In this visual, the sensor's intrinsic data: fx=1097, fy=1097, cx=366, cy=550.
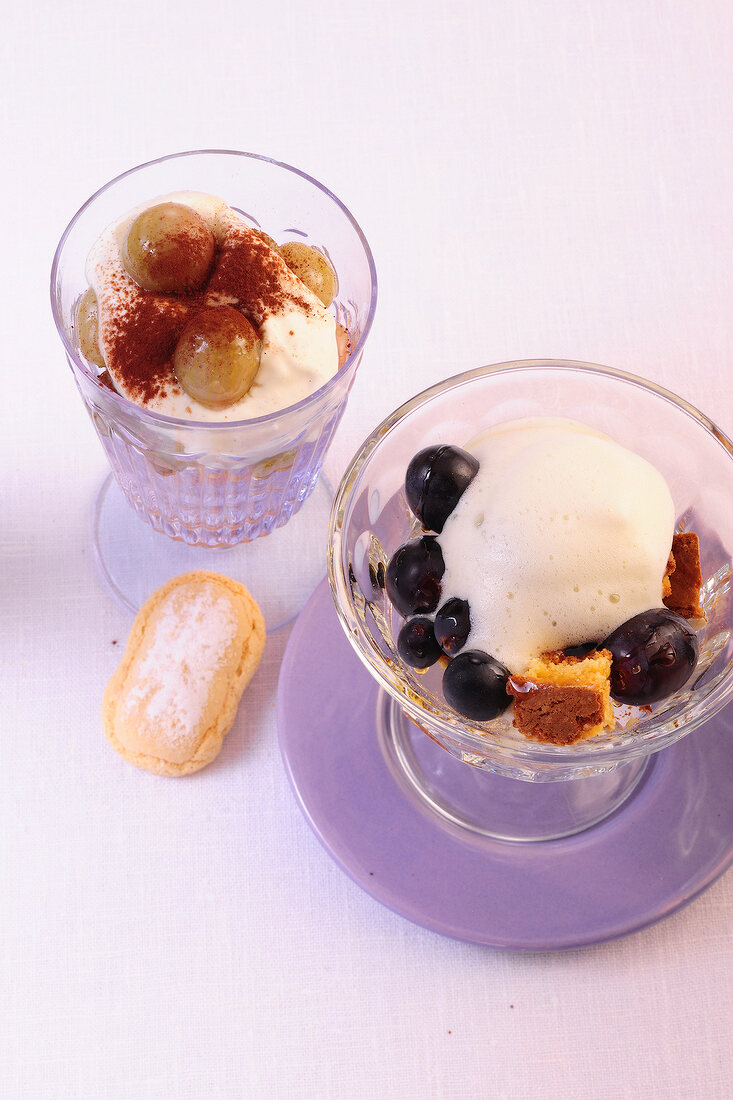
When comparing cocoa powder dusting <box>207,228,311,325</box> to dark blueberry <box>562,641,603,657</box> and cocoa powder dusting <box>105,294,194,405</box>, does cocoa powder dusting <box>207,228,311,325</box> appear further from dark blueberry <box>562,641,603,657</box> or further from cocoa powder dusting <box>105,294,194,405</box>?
dark blueberry <box>562,641,603,657</box>

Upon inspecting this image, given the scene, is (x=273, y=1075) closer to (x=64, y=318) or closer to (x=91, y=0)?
(x=64, y=318)

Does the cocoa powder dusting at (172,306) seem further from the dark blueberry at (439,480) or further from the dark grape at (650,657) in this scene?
the dark grape at (650,657)

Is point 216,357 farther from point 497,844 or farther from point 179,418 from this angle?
point 497,844

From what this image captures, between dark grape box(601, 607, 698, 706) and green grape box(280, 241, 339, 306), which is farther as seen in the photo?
green grape box(280, 241, 339, 306)

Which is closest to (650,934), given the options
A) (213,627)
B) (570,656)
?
(570,656)

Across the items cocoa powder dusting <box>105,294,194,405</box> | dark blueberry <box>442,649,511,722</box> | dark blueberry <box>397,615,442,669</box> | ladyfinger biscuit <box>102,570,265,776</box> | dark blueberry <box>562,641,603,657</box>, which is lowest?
ladyfinger biscuit <box>102,570,265,776</box>

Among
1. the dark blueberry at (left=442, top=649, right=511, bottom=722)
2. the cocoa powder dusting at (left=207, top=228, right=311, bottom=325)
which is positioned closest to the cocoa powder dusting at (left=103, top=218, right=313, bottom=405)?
the cocoa powder dusting at (left=207, top=228, right=311, bottom=325)

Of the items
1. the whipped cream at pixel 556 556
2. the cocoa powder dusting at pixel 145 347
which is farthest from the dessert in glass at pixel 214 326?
the whipped cream at pixel 556 556

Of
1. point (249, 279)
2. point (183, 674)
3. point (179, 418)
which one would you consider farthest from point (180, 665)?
point (249, 279)
